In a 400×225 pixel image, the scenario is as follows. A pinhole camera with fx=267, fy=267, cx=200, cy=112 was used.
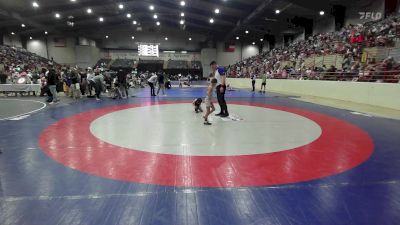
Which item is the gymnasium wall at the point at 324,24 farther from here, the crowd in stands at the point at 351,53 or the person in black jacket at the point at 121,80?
the person in black jacket at the point at 121,80

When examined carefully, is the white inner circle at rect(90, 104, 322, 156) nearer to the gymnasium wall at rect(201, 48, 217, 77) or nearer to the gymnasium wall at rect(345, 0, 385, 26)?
the gymnasium wall at rect(345, 0, 385, 26)

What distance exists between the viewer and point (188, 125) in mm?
6773

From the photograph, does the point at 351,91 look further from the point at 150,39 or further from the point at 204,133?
the point at 150,39

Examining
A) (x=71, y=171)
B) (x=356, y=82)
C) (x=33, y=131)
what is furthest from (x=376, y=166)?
(x=356, y=82)

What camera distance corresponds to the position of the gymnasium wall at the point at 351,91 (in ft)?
34.5

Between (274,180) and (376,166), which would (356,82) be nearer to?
(376,166)

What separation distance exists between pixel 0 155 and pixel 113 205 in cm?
289

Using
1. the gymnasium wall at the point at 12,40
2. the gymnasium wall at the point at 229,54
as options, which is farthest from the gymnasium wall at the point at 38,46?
the gymnasium wall at the point at 229,54

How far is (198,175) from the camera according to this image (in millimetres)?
3559

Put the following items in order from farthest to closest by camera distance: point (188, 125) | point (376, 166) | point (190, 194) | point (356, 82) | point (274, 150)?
point (356, 82) → point (188, 125) → point (274, 150) → point (376, 166) → point (190, 194)

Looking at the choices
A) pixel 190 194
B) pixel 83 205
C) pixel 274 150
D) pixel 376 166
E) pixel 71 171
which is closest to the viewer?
pixel 83 205

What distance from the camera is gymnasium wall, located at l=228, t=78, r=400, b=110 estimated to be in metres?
10.5

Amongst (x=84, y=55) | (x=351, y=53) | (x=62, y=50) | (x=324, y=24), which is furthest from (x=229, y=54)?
(x=351, y=53)

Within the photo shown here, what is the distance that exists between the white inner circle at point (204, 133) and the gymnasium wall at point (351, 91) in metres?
5.08
